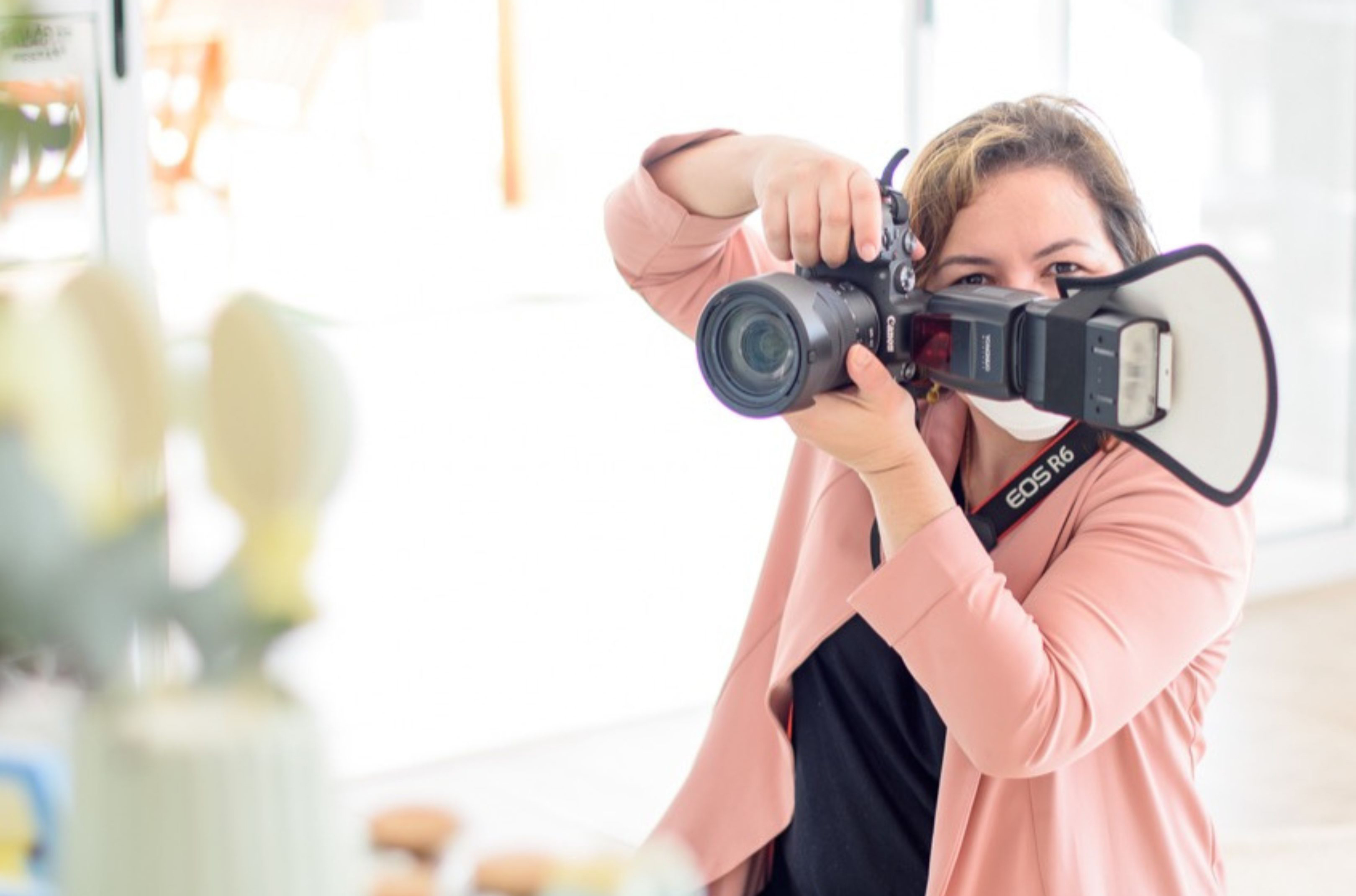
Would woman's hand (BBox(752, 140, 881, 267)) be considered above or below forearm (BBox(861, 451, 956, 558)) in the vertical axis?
above

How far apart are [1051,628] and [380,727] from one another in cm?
140

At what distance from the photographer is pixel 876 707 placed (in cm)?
121

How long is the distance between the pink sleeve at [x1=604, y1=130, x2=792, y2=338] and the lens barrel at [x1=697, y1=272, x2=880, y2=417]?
9.3 inches

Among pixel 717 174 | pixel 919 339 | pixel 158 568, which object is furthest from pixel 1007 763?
pixel 158 568

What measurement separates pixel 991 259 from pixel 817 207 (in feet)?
0.49

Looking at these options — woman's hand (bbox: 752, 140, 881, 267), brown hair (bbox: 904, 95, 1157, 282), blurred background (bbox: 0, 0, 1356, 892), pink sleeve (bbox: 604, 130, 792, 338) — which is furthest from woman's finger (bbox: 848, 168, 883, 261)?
blurred background (bbox: 0, 0, 1356, 892)

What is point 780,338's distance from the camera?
40.4 inches

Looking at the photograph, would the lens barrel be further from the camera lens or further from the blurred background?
the blurred background

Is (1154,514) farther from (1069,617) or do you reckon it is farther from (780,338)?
(780,338)

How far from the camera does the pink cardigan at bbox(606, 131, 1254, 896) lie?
103cm

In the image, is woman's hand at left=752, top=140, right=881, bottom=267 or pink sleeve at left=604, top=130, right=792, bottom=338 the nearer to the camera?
woman's hand at left=752, top=140, right=881, bottom=267

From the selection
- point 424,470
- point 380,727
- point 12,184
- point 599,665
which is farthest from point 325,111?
point 12,184

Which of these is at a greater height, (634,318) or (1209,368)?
(1209,368)

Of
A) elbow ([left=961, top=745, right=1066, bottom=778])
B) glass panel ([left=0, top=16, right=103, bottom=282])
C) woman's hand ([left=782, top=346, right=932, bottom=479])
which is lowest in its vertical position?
elbow ([left=961, top=745, right=1066, bottom=778])
